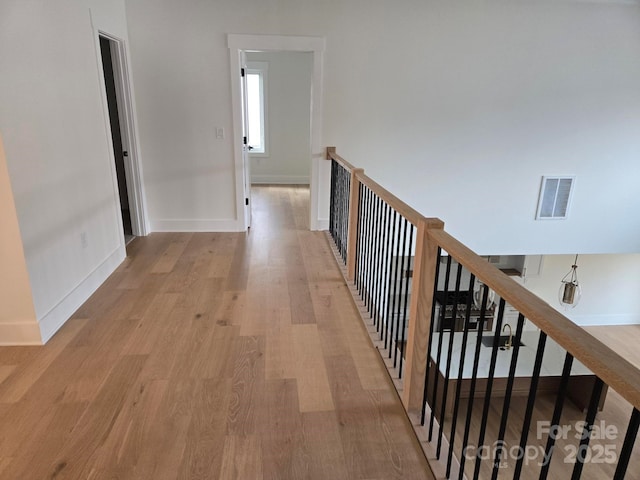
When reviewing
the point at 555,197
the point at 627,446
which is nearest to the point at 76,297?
the point at 627,446

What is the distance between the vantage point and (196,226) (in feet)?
15.8

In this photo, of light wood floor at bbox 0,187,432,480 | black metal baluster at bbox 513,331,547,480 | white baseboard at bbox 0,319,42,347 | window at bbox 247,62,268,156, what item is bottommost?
light wood floor at bbox 0,187,432,480

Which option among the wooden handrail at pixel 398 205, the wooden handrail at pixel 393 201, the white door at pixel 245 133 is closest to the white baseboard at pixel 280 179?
the white door at pixel 245 133

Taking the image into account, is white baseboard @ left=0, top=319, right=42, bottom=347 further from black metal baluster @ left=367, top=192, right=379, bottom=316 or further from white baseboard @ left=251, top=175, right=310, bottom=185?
white baseboard @ left=251, top=175, right=310, bottom=185

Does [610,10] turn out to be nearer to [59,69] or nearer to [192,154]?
[192,154]

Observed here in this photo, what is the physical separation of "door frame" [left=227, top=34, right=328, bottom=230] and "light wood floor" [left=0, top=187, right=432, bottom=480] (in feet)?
5.27

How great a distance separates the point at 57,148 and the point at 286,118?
5488mm

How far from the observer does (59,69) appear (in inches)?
110

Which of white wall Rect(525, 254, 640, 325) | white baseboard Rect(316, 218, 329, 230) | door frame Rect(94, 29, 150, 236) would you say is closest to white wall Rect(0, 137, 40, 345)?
door frame Rect(94, 29, 150, 236)

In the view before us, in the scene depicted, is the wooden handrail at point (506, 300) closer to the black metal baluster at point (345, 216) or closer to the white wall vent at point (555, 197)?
the black metal baluster at point (345, 216)

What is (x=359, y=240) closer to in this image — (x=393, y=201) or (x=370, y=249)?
(x=370, y=249)

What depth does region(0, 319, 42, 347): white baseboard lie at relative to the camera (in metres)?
2.45

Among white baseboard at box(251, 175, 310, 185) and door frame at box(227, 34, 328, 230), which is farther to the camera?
white baseboard at box(251, 175, 310, 185)

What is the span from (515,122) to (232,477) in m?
4.85
